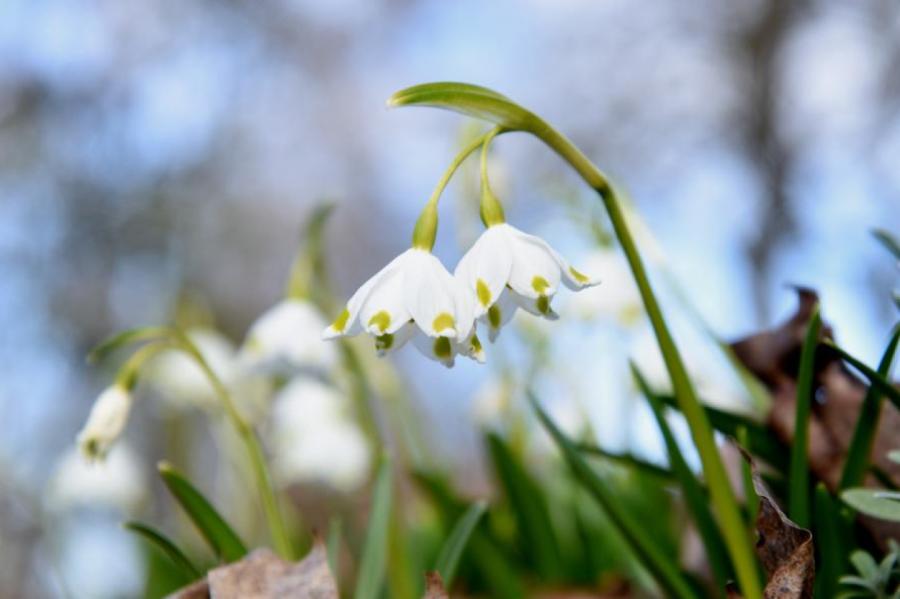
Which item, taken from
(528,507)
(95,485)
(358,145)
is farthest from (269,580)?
(358,145)

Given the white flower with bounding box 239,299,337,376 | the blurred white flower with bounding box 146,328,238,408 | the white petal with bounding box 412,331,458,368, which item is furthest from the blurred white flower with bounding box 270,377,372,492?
the white petal with bounding box 412,331,458,368

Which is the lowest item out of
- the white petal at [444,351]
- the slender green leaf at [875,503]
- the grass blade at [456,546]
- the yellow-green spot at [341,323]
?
the grass blade at [456,546]

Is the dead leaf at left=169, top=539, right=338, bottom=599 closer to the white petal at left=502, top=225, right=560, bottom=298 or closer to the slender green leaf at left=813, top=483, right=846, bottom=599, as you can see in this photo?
the white petal at left=502, top=225, right=560, bottom=298

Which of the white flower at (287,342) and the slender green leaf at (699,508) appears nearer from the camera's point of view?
the slender green leaf at (699,508)

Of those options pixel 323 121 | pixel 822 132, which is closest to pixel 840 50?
pixel 822 132

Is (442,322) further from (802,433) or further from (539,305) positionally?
(802,433)

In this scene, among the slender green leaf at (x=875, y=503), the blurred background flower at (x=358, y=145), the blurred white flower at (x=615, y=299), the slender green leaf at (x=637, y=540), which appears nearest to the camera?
the slender green leaf at (x=875, y=503)

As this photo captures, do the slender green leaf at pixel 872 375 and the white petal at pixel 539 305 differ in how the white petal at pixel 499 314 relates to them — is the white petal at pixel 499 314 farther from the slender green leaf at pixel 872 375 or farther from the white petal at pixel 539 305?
the slender green leaf at pixel 872 375

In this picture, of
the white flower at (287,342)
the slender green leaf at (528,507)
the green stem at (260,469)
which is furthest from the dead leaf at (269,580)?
the slender green leaf at (528,507)
